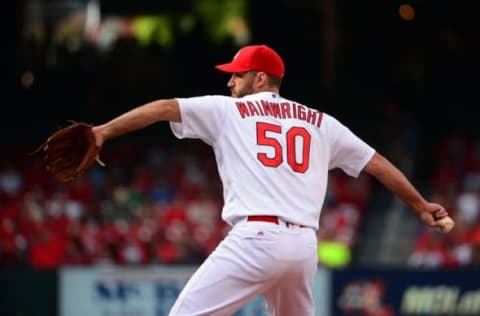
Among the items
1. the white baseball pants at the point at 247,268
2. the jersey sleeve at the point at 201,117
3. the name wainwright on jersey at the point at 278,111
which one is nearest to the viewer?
the white baseball pants at the point at 247,268

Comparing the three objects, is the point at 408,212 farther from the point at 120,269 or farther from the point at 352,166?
the point at 352,166

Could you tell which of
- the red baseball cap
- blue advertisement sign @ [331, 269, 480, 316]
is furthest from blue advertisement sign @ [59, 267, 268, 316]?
the red baseball cap

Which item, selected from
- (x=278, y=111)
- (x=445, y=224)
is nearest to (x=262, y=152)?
(x=278, y=111)

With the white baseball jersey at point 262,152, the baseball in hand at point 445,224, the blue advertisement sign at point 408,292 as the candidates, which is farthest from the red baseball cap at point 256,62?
the blue advertisement sign at point 408,292

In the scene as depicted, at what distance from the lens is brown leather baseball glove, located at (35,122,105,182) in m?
6.05

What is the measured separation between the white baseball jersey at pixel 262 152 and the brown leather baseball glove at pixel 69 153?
0.45 m

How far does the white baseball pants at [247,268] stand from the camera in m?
6.00

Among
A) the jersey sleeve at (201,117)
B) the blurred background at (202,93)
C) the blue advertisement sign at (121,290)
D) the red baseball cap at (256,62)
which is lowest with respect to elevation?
the blue advertisement sign at (121,290)

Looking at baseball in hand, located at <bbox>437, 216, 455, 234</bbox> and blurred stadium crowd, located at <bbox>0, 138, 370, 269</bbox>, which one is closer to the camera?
baseball in hand, located at <bbox>437, 216, 455, 234</bbox>

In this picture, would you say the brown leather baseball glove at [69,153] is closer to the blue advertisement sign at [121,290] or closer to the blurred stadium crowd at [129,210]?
the blue advertisement sign at [121,290]

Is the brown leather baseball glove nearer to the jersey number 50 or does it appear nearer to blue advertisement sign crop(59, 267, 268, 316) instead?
the jersey number 50

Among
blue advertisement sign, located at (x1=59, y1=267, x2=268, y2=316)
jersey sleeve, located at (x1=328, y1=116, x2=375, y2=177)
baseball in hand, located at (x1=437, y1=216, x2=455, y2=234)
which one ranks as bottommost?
blue advertisement sign, located at (x1=59, y1=267, x2=268, y2=316)

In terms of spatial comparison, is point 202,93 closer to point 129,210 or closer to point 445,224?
point 129,210

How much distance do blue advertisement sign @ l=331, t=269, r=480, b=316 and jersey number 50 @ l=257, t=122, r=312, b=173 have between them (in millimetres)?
6912
